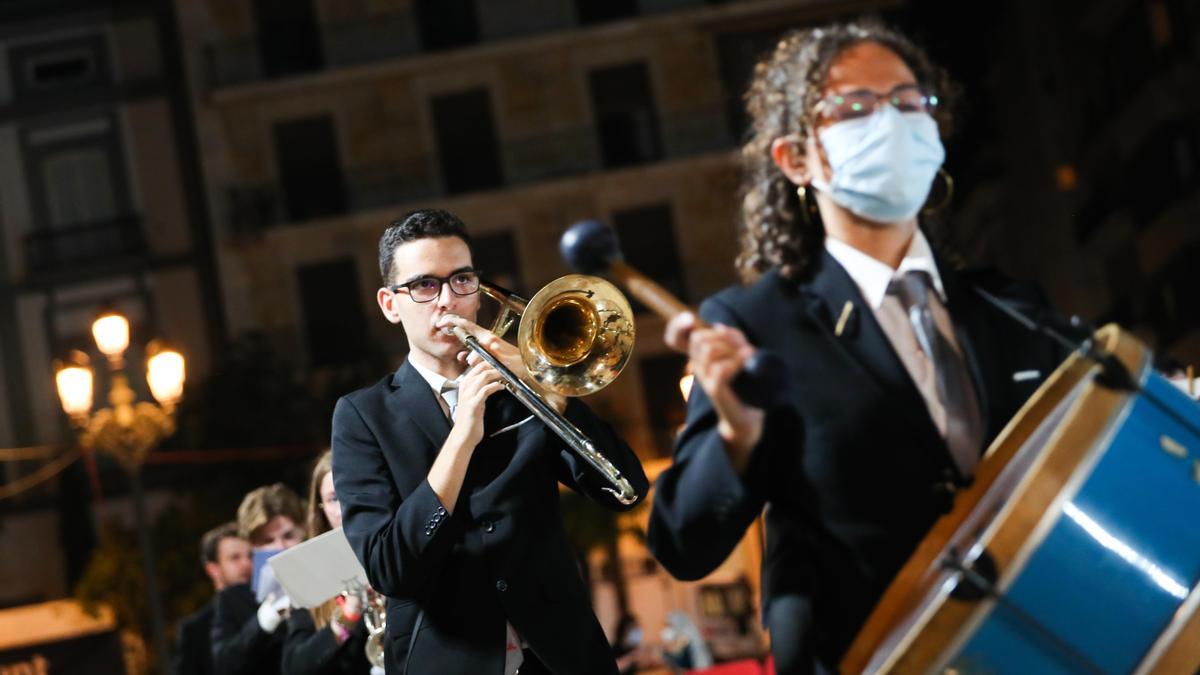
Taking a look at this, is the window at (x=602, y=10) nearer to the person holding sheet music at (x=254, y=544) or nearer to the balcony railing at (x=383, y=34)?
the balcony railing at (x=383, y=34)

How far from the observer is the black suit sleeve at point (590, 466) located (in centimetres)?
405

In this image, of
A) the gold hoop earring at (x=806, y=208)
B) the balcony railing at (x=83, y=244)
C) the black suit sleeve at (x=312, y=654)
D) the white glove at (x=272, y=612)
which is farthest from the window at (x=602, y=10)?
the gold hoop earring at (x=806, y=208)

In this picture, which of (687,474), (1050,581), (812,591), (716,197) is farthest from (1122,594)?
(716,197)

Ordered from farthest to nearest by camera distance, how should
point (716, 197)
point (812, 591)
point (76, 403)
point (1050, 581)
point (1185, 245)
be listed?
point (716, 197) < point (1185, 245) < point (76, 403) < point (812, 591) < point (1050, 581)

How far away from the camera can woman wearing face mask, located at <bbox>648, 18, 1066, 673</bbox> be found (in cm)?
274

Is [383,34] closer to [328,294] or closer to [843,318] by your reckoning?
[328,294]

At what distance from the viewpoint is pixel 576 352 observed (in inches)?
157

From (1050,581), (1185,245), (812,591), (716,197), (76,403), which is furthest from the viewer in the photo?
(716,197)

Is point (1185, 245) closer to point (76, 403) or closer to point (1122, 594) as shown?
point (76, 403)

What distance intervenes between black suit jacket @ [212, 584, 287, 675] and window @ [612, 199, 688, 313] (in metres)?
24.0

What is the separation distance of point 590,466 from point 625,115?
27.7 metres

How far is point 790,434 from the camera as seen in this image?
2809 millimetres

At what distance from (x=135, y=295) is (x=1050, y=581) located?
1183 inches

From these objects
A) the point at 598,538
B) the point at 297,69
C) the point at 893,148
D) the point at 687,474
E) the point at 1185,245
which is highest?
the point at 297,69
